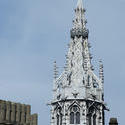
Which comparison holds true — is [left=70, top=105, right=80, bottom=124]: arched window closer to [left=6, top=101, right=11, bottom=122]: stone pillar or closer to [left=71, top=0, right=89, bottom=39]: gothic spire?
[left=71, top=0, right=89, bottom=39]: gothic spire

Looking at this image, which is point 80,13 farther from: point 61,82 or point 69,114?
point 69,114

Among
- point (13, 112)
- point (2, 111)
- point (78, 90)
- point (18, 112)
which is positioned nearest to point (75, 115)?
point (78, 90)

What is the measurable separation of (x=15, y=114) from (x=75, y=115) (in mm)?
42780

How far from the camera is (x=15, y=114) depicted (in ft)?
81.9

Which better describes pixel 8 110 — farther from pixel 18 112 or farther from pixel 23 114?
pixel 23 114

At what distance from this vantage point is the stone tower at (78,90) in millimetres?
67250

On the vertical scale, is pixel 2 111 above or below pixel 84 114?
below

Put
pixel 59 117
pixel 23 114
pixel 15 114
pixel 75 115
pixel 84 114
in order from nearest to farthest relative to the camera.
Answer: pixel 15 114, pixel 23 114, pixel 84 114, pixel 75 115, pixel 59 117

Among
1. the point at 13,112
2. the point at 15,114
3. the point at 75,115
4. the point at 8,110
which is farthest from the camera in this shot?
the point at 75,115

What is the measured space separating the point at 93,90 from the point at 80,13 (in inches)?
593

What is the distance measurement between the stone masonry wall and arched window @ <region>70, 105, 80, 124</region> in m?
41.4

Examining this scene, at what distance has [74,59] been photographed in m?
72.1

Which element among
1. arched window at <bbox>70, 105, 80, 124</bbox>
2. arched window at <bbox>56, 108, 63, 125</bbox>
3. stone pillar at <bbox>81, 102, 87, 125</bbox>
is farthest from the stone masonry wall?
arched window at <bbox>56, 108, 63, 125</bbox>

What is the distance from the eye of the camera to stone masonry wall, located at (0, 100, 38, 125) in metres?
24.5
